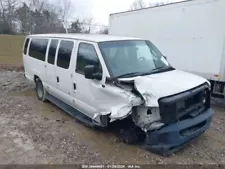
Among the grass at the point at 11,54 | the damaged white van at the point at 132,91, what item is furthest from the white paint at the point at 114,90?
the grass at the point at 11,54

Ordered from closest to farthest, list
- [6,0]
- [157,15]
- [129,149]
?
1. [129,149]
2. [157,15]
3. [6,0]

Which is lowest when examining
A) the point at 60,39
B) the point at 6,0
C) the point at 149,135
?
the point at 149,135

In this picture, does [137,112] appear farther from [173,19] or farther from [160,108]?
[173,19]

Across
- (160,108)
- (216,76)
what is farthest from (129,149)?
(216,76)

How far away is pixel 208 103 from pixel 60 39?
3628 mm

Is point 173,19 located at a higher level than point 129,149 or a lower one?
higher

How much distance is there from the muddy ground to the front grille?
2.17ft

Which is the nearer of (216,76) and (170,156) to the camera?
(170,156)

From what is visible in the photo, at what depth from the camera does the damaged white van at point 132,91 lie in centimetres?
348

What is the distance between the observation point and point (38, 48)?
6.47m

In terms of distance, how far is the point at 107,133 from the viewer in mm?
4520

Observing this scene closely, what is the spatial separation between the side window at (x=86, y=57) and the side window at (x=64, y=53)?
36 centimetres

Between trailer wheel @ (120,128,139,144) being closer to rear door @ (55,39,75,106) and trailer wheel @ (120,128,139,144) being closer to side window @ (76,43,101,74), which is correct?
side window @ (76,43,101,74)

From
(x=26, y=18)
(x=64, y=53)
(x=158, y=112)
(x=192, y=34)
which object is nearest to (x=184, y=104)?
(x=158, y=112)
